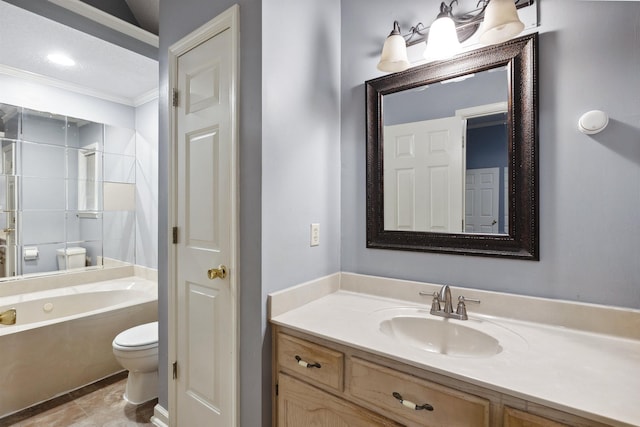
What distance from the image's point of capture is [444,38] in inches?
52.0

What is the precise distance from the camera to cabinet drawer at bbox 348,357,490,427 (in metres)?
0.87

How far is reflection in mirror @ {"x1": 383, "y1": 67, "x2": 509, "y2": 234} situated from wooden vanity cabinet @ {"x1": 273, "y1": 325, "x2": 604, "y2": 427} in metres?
0.72

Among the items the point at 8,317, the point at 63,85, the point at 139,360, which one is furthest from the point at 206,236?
the point at 63,85

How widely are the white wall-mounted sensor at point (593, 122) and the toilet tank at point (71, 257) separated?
3.95 meters

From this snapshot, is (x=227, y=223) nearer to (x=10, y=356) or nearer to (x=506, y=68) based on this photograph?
(x=506, y=68)

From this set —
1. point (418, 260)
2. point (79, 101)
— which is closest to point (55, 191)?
point (79, 101)

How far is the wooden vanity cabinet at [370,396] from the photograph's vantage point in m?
0.83

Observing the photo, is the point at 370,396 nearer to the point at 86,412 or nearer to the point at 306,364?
the point at 306,364

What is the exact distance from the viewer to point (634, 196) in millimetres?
1071

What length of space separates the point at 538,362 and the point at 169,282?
66.5 inches

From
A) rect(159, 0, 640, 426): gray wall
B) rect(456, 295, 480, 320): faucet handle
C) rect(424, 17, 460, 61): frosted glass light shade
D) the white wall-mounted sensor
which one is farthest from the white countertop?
rect(424, 17, 460, 61): frosted glass light shade

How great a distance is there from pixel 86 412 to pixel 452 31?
2.96m

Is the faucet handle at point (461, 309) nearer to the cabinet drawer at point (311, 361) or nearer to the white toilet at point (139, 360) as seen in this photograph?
the cabinet drawer at point (311, 361)

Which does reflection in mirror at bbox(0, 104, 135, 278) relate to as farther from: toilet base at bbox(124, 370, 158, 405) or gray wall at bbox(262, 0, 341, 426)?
gray wall at bbox(262, 0, 341, 426)
